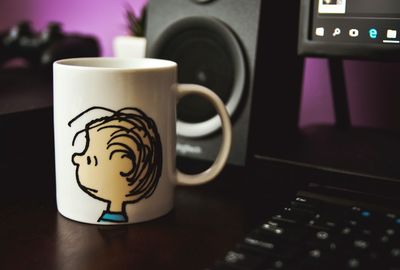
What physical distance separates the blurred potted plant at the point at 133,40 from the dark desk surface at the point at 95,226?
261 mm

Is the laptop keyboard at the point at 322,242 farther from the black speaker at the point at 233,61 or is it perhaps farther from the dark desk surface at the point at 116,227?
the black speaker at the point at 233,61

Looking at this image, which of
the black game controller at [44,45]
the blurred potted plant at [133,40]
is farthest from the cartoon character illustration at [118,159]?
the black game controller at [44,45]

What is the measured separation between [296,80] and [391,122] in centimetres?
16

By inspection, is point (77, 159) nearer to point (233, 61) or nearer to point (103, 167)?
point (103, 167)

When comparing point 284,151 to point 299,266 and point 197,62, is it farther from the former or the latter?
point 299,266

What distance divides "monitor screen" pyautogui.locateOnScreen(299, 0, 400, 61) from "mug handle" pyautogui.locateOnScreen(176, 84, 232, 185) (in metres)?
0.14

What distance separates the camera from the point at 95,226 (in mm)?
453

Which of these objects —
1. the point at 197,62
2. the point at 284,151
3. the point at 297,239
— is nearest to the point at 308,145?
the point at 284,151

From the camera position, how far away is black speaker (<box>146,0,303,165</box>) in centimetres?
57

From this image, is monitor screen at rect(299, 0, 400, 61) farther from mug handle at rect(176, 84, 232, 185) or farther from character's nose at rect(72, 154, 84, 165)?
character's nose at rect(72, 154, 84, 165)

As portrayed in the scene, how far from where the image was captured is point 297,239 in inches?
13.8

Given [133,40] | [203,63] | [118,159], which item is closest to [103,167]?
[118,159]

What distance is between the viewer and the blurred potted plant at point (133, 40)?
0.79m

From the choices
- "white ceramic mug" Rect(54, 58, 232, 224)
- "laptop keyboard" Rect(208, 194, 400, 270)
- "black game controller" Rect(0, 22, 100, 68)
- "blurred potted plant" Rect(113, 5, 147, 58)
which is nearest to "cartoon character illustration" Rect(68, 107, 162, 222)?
"white ceramic mug" Rect(54, 58, 232, 224)
